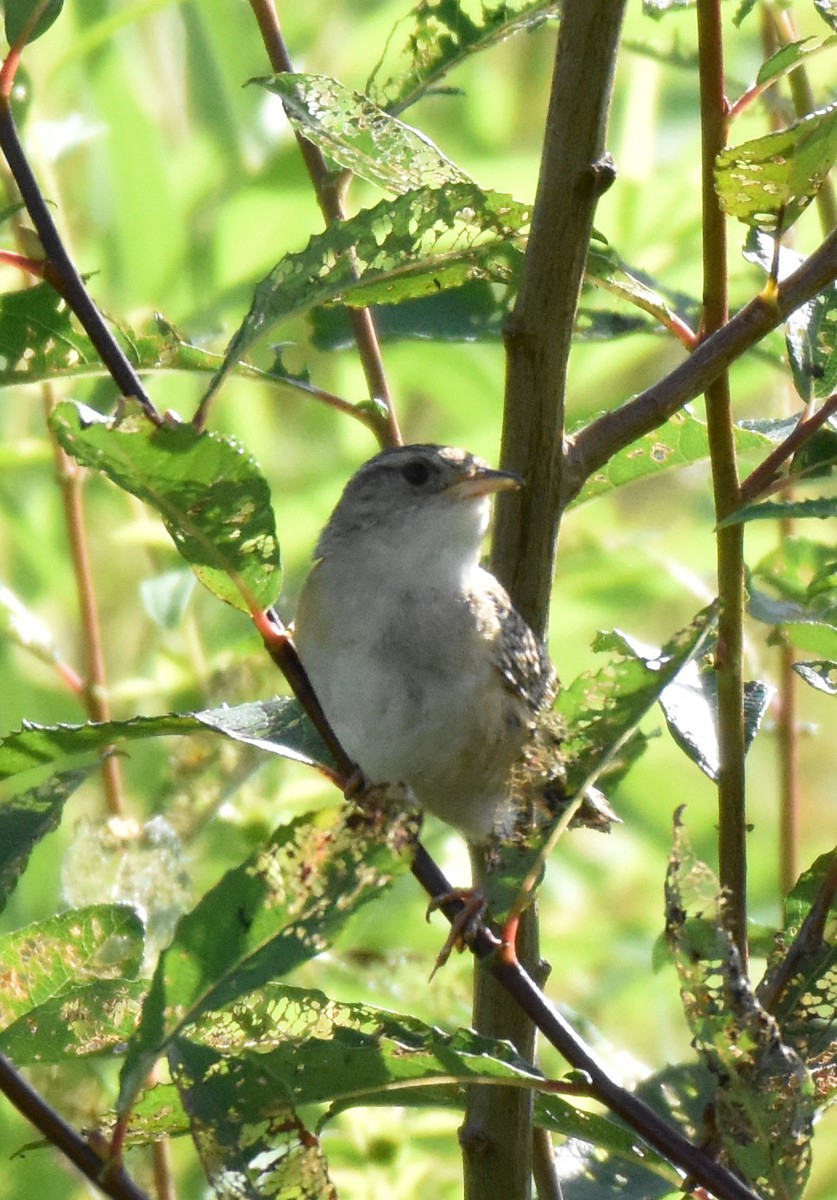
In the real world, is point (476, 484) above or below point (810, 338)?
above

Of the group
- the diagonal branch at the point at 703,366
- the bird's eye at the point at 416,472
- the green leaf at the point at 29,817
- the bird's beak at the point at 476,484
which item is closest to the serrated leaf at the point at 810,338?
the diagonal branch at the point at 703,366

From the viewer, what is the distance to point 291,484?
4.02m

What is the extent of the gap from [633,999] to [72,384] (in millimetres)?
1920

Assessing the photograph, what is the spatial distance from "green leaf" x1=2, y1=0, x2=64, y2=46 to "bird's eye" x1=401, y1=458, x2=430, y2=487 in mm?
1445

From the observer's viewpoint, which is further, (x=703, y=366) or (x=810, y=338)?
(x=810, y=338)

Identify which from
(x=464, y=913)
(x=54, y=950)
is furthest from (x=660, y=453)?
(x=54, y=950)

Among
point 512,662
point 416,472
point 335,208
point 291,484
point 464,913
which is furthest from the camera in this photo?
point 291,484

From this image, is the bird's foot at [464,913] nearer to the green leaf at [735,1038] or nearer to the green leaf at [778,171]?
the green leaf at [735,1038]

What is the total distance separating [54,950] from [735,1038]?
0.80 meters

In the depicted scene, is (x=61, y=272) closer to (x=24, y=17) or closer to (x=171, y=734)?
(x=24, y=17)

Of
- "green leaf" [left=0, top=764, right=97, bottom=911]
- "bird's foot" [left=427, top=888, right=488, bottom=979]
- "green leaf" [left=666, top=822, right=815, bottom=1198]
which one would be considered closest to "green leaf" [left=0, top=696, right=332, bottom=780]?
"green leaf" [left=0, top=764, right=97, bottom=911]

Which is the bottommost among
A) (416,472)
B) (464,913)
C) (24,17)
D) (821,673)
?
(464,913)

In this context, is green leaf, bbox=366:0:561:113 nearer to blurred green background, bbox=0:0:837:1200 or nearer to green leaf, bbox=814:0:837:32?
green leaf, bbox=814:0:837:32

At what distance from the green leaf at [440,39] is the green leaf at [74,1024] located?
4.08 feet
